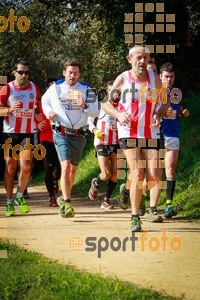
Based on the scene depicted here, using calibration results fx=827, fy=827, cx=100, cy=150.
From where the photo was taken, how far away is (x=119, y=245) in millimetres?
8555

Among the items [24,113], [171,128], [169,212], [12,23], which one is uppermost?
[12,23]

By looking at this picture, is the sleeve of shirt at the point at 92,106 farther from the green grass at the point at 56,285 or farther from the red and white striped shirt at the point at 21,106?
the green grass at the point at 56,285

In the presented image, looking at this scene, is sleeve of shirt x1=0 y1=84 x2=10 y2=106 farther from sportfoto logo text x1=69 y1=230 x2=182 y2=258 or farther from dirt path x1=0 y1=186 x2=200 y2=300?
sportfoto logo text x1=69 y1=230 x2=182 y2=258

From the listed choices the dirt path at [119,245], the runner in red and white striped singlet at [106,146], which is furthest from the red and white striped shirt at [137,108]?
the runner in red and white striped singlet at [106,146]

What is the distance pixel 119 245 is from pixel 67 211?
2502mm

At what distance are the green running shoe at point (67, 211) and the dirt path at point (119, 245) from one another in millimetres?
91

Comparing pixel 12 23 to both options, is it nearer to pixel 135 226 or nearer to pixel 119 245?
pixel 135 226

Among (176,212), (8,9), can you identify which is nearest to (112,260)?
(176,212)

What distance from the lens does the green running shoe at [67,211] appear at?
11.0 m

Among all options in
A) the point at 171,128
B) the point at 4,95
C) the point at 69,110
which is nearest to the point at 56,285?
the point at 69,110

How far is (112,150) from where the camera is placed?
12.9 m

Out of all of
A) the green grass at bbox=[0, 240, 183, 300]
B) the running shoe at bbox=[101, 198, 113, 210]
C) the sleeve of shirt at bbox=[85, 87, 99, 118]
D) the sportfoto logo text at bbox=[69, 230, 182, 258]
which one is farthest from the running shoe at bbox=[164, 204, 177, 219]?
the green grass at bbox=[0, 240, 183, 300]

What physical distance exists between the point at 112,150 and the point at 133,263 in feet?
17.9

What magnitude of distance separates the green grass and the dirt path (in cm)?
30
